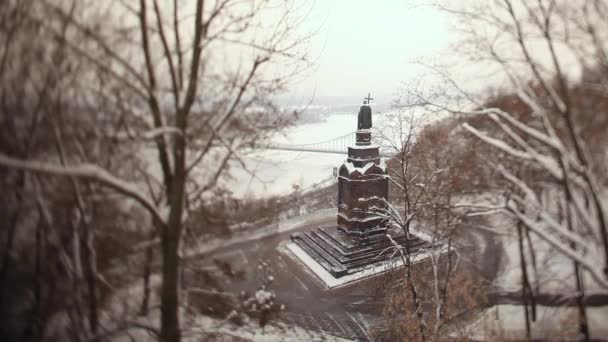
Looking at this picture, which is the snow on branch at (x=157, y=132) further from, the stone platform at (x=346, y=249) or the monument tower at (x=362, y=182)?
the monument tower at (x=362, y=182)

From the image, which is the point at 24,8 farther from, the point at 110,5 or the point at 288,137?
the point at 288,137

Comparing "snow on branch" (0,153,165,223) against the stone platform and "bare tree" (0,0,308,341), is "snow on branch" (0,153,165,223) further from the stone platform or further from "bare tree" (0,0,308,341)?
the stone platform

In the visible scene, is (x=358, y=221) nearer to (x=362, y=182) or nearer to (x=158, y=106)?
(x=362, y=182)

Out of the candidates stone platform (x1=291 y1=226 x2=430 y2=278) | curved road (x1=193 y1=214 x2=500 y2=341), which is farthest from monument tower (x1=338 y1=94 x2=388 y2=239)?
curved road (x1=193 y1=214 x2=500 y2=341)

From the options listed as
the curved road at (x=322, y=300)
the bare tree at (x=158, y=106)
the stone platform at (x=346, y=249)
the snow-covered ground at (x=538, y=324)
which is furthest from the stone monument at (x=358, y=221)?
the bare tree at (x=158, y=106)

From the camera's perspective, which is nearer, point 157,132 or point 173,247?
point 157,132

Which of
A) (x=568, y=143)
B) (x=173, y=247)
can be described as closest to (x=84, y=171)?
(x=173, y=247)
